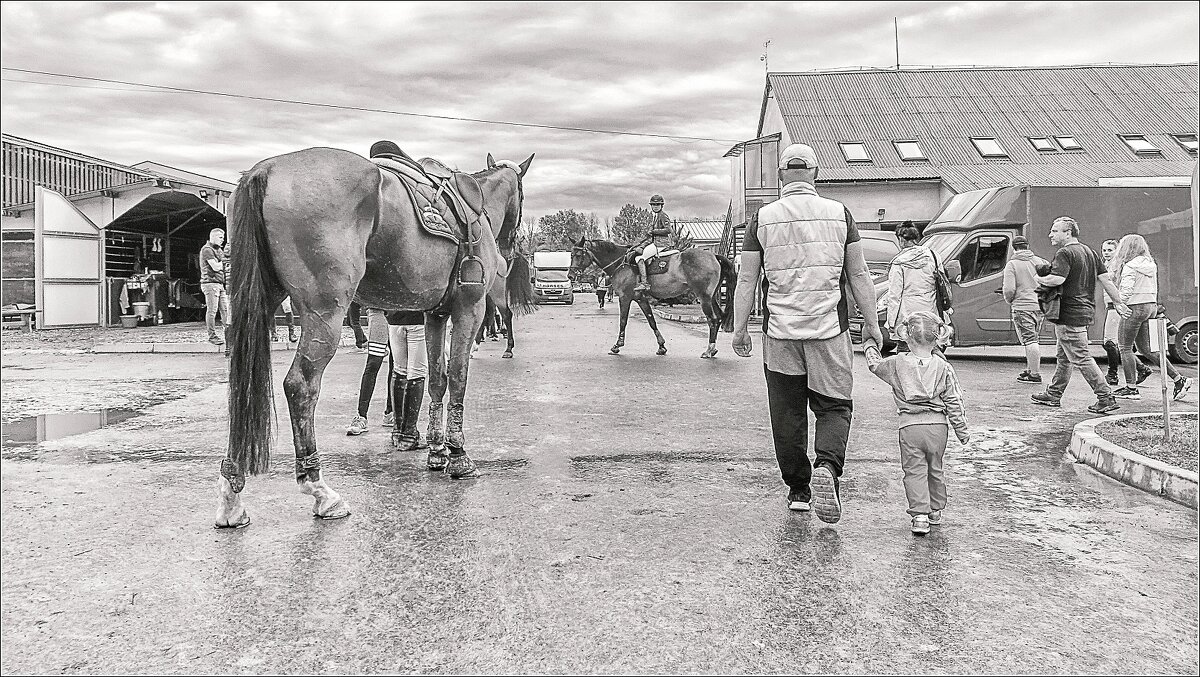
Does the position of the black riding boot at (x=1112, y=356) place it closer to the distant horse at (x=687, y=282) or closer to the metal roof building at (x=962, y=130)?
the distant horse at (x=687, y=282)

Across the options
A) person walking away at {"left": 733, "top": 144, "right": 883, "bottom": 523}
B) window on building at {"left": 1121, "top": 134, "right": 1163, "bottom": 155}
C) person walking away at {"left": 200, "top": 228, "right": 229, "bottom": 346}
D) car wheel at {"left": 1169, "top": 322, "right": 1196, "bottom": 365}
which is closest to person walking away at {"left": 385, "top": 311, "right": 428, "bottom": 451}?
person walking away at {"left": 733, "top": 144, "right": 883, "bottom": 523}

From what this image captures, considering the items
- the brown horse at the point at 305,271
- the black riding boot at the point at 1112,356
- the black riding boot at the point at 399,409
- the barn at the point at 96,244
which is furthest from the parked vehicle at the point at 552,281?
the brown horse at the point at 305,271

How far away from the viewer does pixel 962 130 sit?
29.4m

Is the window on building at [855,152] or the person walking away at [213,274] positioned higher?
the window on building at [855,152]

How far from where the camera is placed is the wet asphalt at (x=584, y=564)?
2818mm

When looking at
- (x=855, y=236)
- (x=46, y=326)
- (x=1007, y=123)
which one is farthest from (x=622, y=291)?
(x=1007, y=123)

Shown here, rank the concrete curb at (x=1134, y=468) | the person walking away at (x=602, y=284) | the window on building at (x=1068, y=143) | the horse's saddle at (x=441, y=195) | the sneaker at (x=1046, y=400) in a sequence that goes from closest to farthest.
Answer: the concrete curb at (x=1134, y=468) → the horse's saddle at (x=441, y=195) → the sneaker at (x=1046, y=400) → the person walking away at (x=602, y=284) → the window on building at (x=1068, y=143)

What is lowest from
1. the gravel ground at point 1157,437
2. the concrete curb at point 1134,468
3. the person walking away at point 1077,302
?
the concrete curb at point 1134,468

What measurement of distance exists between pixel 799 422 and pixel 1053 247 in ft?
36.5

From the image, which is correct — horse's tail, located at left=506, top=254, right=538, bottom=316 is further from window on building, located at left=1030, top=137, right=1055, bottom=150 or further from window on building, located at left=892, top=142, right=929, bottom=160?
window on building, located at left=1030, top=137, right=1055, bottom=150

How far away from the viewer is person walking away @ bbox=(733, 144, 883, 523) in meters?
4.48

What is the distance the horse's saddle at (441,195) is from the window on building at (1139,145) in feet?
91.3

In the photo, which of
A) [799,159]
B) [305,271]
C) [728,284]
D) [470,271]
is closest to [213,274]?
[728,284]

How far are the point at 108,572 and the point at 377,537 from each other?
1.12m
